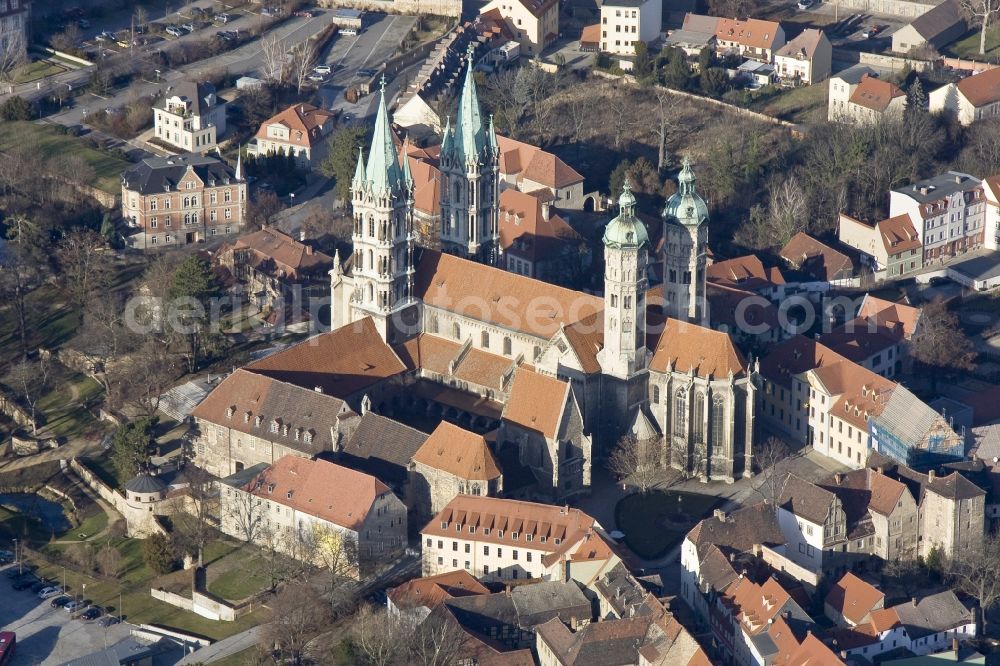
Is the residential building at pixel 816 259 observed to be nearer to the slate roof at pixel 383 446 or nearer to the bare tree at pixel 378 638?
the slate roof at pixel 383 446

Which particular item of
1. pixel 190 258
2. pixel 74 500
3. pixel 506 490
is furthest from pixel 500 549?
pixel 190 258

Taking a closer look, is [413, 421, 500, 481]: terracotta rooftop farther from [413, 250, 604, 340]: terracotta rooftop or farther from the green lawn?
[413, 250, 604, 340]: terracotta rooftop

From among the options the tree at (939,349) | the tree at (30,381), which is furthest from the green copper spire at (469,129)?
the tree at (30,381)

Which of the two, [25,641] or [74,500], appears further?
[74,500]

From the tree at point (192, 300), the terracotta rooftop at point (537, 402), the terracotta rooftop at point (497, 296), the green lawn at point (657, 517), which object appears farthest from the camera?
the tree at point (192, 300)

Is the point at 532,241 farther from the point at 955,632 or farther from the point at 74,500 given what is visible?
the point at 955,632

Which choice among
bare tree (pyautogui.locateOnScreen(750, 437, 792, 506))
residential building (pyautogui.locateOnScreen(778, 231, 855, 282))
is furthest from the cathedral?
residential building (pyautogui.locateOnScreen(778, 231, 855, 282))

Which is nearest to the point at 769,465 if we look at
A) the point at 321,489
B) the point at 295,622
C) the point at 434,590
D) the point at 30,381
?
the point at 434,590
